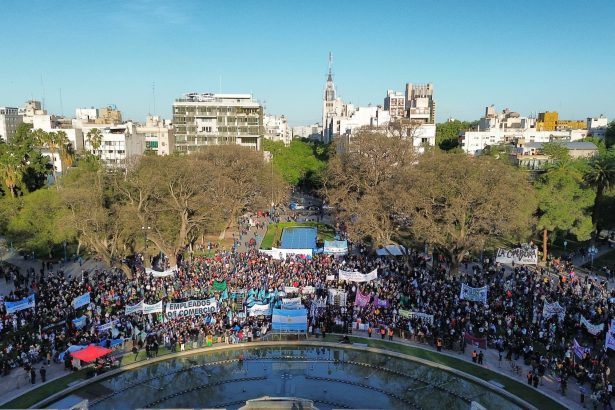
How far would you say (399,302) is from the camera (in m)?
33.6

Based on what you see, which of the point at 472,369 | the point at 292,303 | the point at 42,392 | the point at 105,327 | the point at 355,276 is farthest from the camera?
the point at 355,276

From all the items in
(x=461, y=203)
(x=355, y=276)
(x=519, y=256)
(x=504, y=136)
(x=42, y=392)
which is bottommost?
(x=42, y=392)

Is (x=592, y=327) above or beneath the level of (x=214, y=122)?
beneath

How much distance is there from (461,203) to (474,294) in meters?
8.84

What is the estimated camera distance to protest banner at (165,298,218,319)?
30.0 meters

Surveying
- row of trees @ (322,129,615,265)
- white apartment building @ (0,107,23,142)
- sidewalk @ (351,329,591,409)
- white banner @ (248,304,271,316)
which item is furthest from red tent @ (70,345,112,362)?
white apartment building @ (0,107,23,142)

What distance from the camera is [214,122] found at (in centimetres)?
9338

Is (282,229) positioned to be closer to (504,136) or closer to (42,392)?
(42,392)

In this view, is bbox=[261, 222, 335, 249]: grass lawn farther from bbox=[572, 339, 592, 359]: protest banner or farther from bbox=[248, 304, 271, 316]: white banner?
bbox=[572, 339, 592, 359]: protest banner

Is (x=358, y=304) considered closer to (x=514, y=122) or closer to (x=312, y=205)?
(x=312, y=205)

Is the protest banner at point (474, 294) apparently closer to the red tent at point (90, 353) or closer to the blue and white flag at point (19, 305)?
the red tent at point (90, 353)

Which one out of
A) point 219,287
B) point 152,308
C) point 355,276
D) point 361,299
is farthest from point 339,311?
point 152,308

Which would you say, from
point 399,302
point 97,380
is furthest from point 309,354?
point 97,380

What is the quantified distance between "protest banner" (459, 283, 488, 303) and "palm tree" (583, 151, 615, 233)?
25.7 meters
